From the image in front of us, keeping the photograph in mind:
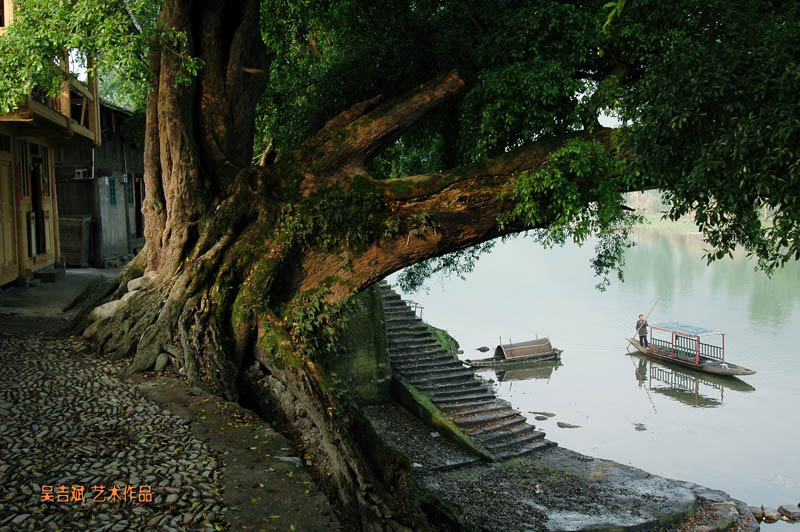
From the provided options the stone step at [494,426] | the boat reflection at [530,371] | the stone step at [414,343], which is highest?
the stone step at [414,343]

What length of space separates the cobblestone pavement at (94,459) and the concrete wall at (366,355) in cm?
933

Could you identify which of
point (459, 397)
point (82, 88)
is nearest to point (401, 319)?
point (459, 397)

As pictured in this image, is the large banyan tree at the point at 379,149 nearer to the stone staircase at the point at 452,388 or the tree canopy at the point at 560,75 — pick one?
the tree canopy at the point at 560,75

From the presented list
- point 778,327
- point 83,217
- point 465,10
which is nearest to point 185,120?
point 465,10

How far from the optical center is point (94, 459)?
242 inches

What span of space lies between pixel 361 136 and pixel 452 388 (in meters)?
10.4

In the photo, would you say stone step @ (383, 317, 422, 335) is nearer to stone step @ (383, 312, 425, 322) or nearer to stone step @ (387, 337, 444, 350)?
stone step @ (383, 312, 425, 322)

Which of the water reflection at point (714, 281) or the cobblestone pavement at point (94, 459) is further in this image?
the water reflection at point (714, 281)

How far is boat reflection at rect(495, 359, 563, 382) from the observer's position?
3011 centimetres

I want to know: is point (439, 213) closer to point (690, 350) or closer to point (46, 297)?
point (46, 297)

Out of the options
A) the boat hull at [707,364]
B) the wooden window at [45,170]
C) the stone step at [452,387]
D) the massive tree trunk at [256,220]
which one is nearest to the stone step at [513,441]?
the stone step at [452,387]

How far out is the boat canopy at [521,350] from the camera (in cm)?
3112

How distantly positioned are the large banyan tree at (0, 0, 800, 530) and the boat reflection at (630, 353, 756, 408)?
Result: 62.5 feet

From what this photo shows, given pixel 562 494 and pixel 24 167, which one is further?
pixel 562 494
